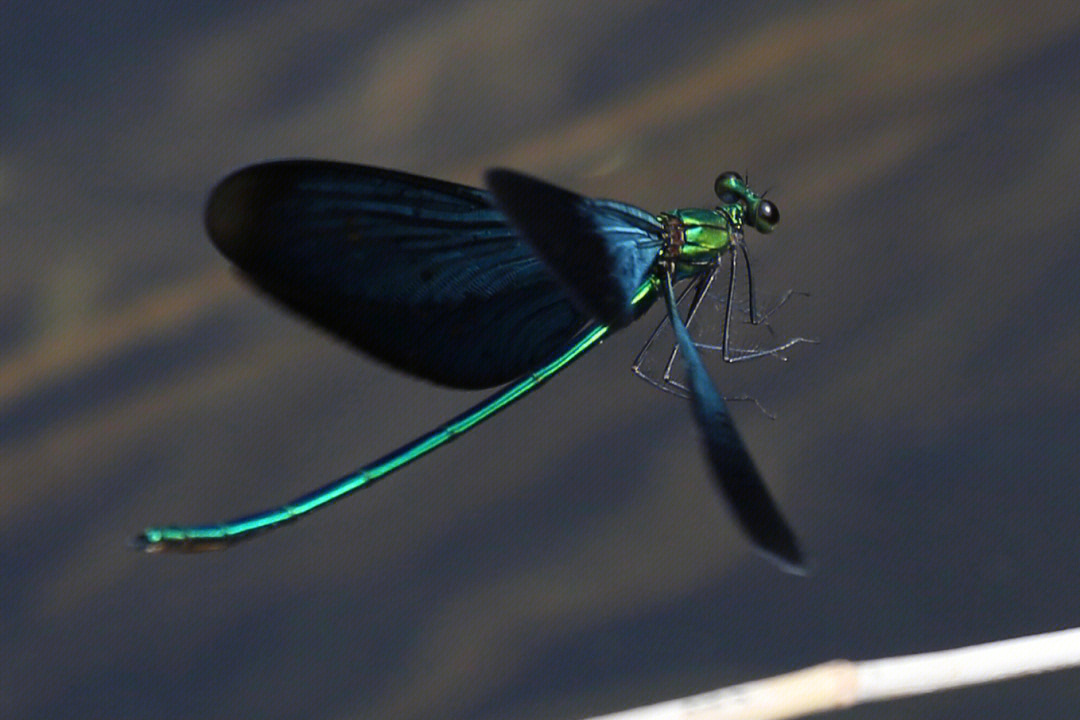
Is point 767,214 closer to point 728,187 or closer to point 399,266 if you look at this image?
point 728,187

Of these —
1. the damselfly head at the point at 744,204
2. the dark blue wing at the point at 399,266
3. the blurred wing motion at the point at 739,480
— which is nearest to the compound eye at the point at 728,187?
the damselfly head at the point at 744,204

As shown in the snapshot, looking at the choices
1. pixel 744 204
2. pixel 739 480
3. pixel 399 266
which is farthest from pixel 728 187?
pixel 739 480

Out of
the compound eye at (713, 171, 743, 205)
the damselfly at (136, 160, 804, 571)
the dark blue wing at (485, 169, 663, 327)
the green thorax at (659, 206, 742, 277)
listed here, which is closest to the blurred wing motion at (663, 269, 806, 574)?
the damselfly at (136, 160, 804, 571)

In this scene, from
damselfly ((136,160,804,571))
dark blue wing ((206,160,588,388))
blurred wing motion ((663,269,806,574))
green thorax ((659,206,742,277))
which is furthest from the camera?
green thorax ((659,206,742,277))

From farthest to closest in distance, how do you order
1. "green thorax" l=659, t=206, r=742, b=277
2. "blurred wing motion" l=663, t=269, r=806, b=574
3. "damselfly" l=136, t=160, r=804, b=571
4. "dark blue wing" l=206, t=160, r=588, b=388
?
"green thorax" l=659, t=206, r=742, b=277 < "dark blue wing" l=206, t=160, r=588, b=388 < "damselfly" l=136, t=160, r=804, b=571 < "blurred wing motion" l=663, t=269, r=806, b=574

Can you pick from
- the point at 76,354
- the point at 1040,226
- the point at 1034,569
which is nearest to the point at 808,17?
the point at 1040,226

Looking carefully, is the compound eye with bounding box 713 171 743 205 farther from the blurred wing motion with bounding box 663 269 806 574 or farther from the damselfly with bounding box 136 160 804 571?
the blurred wing motion with bounding box 663 269 806 574

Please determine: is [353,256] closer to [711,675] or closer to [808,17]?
[711,675]
